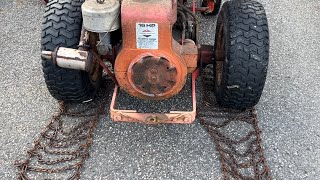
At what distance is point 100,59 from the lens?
289 cm

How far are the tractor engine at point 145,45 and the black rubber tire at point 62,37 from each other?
0.35m

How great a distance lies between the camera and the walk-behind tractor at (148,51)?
2.51 metres

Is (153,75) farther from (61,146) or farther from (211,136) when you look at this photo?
(61,146)

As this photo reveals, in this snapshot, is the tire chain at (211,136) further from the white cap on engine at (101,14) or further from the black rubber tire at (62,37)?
the white cap on engine at (101,14)

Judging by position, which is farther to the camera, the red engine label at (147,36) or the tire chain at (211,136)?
the tire chain at (211,136)

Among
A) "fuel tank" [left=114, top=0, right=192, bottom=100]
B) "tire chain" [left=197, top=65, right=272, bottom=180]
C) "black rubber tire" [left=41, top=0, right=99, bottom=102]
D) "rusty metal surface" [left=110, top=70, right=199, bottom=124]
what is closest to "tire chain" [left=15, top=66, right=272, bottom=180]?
"tire chain" [left=197, top=65, right=272, bottom=180]

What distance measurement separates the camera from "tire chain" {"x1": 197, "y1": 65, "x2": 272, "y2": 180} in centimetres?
287

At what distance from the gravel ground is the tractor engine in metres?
0.46

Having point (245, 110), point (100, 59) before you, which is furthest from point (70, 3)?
point (245, 110)

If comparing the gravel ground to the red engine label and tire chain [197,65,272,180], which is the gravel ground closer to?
tire chain [197,65,272,180]

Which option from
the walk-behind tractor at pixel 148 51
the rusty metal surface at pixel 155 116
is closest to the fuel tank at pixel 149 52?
the walk-behind tractor at pixel 148 51

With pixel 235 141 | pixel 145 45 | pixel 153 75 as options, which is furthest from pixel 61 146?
pixel 235 141

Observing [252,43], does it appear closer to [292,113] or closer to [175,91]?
[175,91]

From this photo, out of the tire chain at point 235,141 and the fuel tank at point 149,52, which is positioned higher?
the fuel tank at point 149,52
